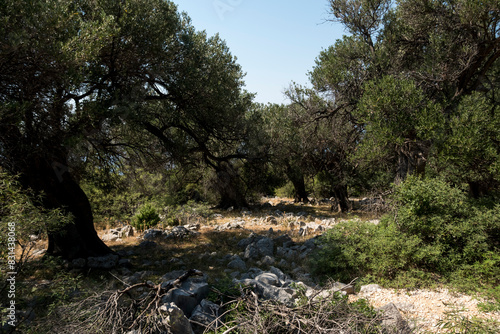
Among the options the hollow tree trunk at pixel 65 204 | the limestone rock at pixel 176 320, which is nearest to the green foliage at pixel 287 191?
the hollow tree trunk at pixel 65 204

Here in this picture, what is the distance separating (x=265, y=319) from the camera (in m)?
4.04

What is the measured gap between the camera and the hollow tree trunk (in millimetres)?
7062

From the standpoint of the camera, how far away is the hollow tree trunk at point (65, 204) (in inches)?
278

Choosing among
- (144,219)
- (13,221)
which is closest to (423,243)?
(13,221)

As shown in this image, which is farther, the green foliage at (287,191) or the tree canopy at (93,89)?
the green foliage at (287,191)

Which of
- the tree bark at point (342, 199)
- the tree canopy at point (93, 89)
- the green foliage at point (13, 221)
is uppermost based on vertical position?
the tree canopy at point (93, 89)

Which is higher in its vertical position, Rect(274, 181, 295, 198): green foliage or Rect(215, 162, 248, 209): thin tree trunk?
Rect(215, 162, 248, 209): thin tree trunk

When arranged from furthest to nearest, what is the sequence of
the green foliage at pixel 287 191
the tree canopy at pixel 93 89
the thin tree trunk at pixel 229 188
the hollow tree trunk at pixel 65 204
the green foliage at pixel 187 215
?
A: the green foliage at pixel 287 191 < the thin tree trunk at pixel 229 188 < the green foliage at pixel 187 215 < the hollow tree trunk at pixel 65 204 < the tree canopy at pixel 93 89

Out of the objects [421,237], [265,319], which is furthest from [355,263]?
[265,319]

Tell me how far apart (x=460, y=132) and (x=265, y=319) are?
6.98 m

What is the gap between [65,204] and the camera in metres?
7.68

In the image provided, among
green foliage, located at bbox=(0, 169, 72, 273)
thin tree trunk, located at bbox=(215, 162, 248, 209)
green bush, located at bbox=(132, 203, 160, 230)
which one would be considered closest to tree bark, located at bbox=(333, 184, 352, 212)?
thin tree trunk, located at bbox=(215, 162, 248, 209)

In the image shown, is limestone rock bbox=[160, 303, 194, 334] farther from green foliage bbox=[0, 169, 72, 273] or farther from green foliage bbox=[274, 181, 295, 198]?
green foliage bbox=[274, 181, 295, 198]

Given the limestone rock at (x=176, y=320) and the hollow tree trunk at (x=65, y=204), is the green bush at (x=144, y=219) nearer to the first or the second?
the hollow tree trunk at (x=65, y=204)
